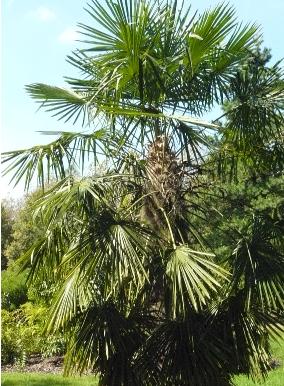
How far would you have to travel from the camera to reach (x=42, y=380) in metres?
8.15

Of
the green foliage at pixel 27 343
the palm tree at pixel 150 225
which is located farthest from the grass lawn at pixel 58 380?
the palm tree at pixel 150 225

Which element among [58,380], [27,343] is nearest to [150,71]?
[58,380]

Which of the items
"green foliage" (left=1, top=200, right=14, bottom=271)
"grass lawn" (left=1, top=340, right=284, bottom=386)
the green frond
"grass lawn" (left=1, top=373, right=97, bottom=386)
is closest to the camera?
the green frond

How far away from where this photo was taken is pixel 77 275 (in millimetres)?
4793

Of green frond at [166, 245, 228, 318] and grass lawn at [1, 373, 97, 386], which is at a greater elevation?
green frond at [166, 245, 228, 318]

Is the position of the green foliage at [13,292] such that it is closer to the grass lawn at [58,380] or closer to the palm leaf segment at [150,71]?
the grass lawn at [58,380]

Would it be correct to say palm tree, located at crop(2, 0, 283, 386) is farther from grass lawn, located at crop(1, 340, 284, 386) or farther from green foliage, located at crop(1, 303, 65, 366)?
green foliage, located at crop(1, 303, 65, 366)

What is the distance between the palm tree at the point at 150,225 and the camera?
4.68 m

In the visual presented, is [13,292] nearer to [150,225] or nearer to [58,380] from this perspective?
[58,380]

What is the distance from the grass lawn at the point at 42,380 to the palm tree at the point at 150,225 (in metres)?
2.75

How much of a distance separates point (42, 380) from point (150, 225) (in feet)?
13.2

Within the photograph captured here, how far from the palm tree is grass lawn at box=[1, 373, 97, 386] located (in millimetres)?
2754

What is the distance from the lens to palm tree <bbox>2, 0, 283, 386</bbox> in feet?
15.4

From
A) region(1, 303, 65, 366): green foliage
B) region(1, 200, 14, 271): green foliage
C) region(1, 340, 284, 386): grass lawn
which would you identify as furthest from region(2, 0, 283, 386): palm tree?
region(1, 200, 14, 271): green foliage
